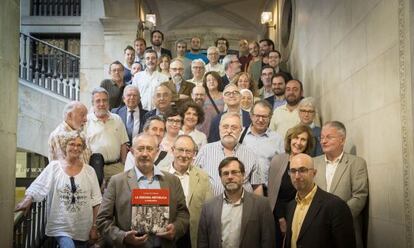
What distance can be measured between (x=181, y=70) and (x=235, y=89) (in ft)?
4.83

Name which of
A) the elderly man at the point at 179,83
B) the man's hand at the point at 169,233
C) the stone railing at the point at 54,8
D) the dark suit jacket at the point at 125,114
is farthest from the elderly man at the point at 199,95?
the stone railing at the point at 54,8

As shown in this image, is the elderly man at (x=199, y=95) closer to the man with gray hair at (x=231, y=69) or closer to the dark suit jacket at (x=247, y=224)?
the man with gray hair at (x=231, y=69)

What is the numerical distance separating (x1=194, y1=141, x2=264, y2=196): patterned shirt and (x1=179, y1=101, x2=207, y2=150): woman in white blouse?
2.20ft

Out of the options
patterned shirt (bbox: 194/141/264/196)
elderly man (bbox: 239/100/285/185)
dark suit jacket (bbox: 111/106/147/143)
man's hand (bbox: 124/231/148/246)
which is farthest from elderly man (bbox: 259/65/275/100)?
man's hand (bbox: 124/231/148/246)

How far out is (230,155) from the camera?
491cm

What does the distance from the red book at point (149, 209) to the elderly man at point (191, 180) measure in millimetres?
850

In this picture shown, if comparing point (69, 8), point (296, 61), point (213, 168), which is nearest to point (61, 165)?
point (213, 168)

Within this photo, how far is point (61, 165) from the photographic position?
482 cm

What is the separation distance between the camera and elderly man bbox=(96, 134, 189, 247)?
381 cm

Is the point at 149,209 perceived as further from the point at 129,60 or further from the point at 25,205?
the point at 129,60

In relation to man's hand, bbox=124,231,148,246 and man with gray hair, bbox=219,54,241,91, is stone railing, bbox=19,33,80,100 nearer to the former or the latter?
man with gray hair, bbox=219,54,241,91

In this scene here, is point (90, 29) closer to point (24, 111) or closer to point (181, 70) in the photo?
point (24, 111)

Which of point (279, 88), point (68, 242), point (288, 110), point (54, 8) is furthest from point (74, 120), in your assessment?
point (54, 8)

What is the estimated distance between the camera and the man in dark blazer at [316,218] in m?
3.88
